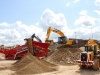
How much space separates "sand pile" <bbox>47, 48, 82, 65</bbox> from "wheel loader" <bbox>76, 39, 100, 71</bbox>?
251 inches

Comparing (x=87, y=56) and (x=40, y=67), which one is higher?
(x=87, y=56)

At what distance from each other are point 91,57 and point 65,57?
30.7 ft

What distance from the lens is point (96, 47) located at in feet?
59.5

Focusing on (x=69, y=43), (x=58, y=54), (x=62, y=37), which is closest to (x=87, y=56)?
(x=58, y=54)

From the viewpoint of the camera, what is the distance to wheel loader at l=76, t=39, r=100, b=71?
16.2 m

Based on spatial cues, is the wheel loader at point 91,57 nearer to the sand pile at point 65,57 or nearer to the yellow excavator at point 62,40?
the sand pile at point 65,57

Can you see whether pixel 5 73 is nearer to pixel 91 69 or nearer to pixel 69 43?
pixel 91 69

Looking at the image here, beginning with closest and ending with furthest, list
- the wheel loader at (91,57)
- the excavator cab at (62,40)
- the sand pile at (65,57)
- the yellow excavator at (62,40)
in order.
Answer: the wheel loader at (91,57) → the sand pile at (65,57) → the yellow excavator at (62,40) → the excavator cab at (62,40)

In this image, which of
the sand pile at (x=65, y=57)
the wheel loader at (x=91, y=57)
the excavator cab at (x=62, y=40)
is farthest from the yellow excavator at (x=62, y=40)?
the wheel loader at (x=91, y=57)

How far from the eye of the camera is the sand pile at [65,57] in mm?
24969

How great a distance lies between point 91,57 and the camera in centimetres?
1703

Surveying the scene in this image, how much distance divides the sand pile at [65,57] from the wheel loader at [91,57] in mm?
6386

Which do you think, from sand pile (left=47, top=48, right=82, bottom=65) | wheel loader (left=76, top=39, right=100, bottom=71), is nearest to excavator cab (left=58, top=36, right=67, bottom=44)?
sand pile (left=47, top=48, right=82, bottom=65)

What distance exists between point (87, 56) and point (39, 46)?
12.1 metres
